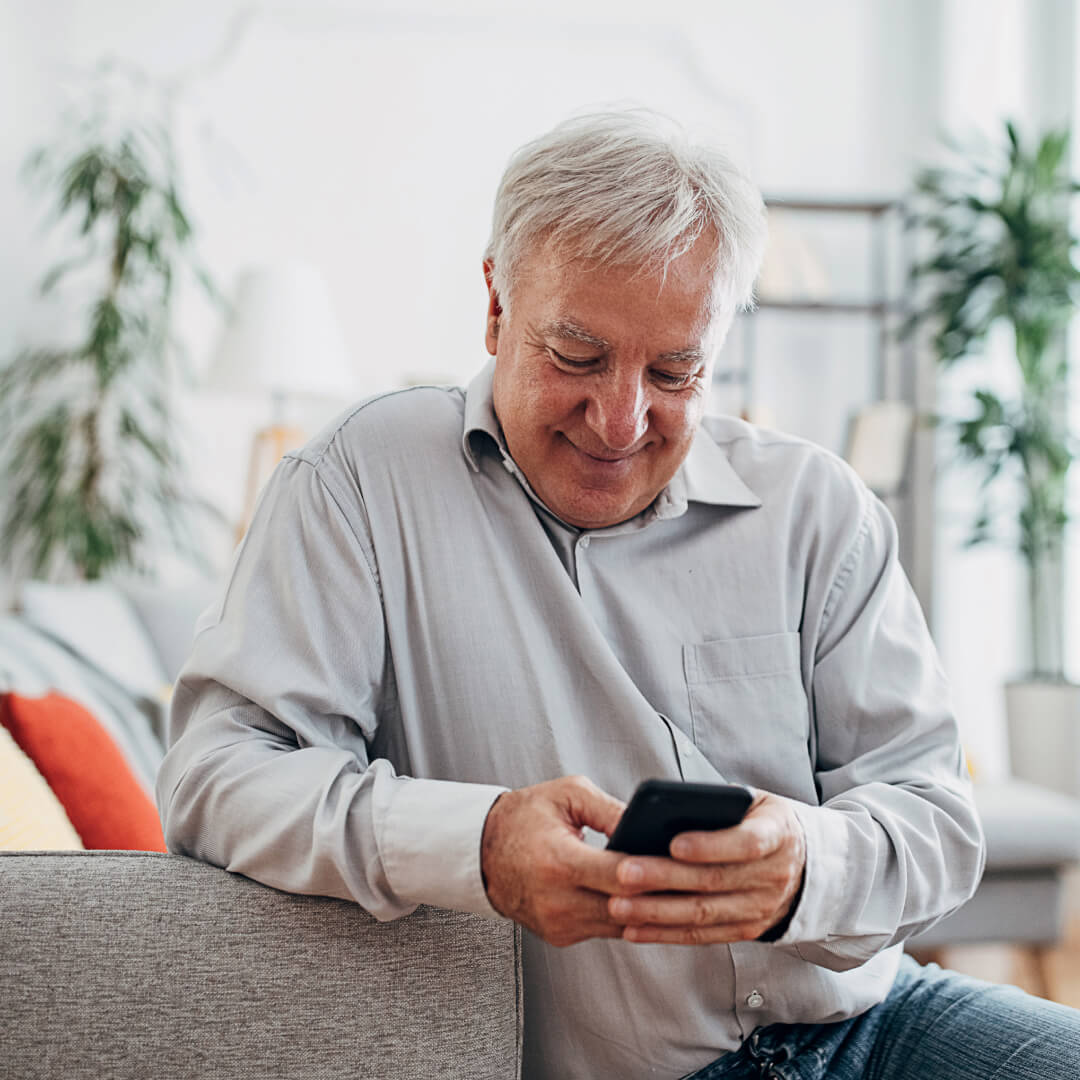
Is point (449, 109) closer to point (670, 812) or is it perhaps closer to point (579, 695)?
point (579, 695)

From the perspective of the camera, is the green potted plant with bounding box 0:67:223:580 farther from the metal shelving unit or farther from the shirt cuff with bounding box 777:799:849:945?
the shirt cuff with bounding box 777:799:849:945

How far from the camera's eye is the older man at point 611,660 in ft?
3.18

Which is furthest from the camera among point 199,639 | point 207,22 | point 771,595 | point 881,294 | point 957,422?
point 881,294

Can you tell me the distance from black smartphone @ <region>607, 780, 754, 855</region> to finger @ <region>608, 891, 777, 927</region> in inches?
1.4

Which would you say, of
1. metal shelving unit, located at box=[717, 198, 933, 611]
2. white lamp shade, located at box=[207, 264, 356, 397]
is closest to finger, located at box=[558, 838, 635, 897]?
white lamp shade, located at box=[207, 264, 356, 397]

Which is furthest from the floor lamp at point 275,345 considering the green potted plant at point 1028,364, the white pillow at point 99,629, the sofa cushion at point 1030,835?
the sofa cushion at point 1030,835

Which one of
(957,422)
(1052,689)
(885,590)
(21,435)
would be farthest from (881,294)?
(885,590)

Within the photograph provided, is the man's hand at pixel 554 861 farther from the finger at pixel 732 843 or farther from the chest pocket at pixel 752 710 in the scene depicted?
the chest pocket at pixel 752 710

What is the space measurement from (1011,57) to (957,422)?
4.61ft

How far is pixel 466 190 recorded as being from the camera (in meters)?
4.16

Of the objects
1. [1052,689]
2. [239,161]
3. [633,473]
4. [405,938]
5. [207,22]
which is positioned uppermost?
[207,22]

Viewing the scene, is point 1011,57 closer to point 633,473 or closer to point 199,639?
point 633,473

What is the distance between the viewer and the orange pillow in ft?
4.75

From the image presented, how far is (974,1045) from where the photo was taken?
3.45 feet
